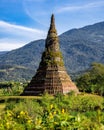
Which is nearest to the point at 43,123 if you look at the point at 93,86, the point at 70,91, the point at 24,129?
the point at 24,129

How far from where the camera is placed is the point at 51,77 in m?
75.1

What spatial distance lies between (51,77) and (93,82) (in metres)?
25.5

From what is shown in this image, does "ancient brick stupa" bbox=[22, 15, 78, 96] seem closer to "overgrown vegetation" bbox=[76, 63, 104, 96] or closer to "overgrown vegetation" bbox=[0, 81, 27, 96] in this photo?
"overgrown vegetation" bbox=[76, 63, 104, 96]

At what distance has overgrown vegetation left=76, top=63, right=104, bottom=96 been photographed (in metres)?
88.8

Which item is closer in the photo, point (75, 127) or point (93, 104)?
point (75, 127)

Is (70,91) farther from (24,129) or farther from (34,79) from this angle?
(24,129)

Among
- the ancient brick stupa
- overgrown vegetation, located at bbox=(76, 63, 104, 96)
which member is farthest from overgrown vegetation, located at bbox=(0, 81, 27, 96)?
overgrown vegetation, located at bbox=(76, 63, 104, 96)

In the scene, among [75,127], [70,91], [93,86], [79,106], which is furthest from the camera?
[93,86]

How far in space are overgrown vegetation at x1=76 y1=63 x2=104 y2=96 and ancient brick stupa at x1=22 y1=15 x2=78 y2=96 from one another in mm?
13264

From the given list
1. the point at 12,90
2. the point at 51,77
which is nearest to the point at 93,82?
the point at 12,90

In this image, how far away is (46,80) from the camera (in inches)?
2938

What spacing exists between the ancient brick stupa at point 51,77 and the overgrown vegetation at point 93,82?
1326cm

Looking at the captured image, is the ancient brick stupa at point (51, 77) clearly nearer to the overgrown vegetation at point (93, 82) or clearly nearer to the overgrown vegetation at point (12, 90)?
the overgrown vegetation at point (93, 82)

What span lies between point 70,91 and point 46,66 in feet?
24.3
